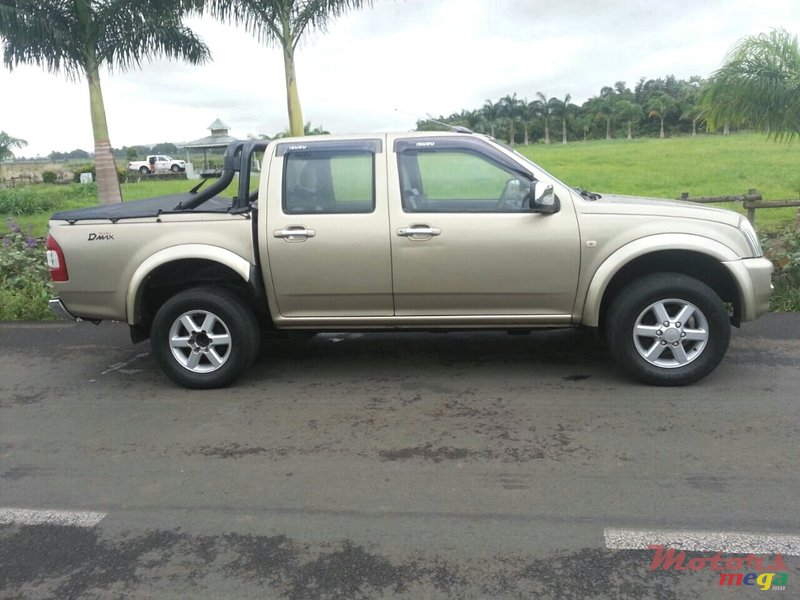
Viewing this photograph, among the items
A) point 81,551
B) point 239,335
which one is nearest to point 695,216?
point 239,335

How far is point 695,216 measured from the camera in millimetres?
4910

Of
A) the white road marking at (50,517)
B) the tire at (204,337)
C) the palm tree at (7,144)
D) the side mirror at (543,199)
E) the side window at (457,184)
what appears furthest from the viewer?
the palm tree at (7,144)

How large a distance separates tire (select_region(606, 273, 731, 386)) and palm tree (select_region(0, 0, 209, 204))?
851 cm

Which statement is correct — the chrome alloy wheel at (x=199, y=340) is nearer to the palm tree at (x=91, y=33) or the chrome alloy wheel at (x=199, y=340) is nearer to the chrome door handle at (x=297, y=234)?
the chrome door handle at (x=297, y=234)

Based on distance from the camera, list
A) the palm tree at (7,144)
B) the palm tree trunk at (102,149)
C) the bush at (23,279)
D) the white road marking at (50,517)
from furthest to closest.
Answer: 1. the palm tree at (7,144)
2. the palm tree trunk at (102,149)
3. the bush at (23,279)
4. the white road marking at (50,517)

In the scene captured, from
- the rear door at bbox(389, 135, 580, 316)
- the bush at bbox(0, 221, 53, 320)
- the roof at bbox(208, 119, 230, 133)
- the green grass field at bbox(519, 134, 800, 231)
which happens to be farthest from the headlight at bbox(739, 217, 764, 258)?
the roof at bbox(208, 119, 230, 133)

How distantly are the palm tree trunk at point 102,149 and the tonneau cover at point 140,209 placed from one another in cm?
633

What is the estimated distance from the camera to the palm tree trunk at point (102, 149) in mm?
11281

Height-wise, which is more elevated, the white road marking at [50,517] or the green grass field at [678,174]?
the green grass field at [678,174]

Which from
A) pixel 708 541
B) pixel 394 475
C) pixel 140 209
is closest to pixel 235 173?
pixel 140 209

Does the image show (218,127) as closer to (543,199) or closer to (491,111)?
(491,111)

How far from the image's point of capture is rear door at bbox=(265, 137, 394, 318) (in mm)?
5047

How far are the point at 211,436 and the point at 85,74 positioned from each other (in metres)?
8.94

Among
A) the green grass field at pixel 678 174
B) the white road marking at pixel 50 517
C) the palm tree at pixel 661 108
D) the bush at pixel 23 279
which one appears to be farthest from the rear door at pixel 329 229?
the palm tree at pixel 661 108
